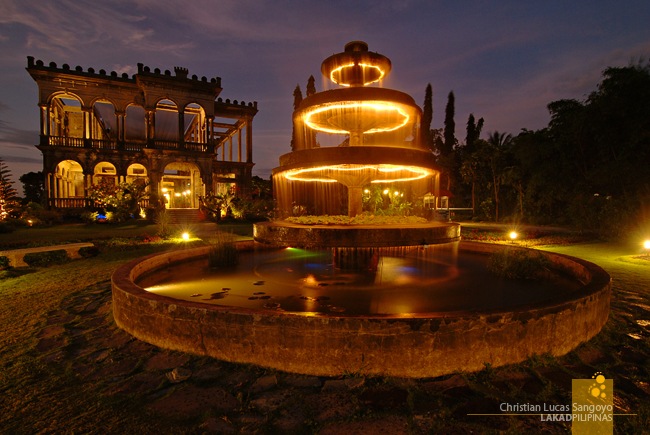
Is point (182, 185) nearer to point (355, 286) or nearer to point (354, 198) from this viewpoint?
point (354, 198)

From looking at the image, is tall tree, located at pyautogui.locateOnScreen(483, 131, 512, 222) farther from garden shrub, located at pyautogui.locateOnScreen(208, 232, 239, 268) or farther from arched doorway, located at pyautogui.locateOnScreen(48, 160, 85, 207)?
arched doorway, located at pyautogui.locateOnScreen(48, 160, 85, 207)

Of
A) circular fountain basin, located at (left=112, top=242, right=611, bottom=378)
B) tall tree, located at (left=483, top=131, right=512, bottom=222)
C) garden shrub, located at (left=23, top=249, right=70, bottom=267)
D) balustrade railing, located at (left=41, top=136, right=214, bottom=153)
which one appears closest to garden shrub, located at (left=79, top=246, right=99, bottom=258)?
garden shrub, located at (left=23, top=249, right=70, bottom=267)

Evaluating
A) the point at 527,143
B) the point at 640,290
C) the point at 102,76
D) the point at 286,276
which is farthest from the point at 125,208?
the point at 527,143

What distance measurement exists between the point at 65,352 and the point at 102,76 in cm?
3139

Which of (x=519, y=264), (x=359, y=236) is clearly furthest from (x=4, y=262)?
(x=519, y=264)

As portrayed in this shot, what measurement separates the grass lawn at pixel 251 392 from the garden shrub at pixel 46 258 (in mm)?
6097

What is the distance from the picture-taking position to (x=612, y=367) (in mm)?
3543

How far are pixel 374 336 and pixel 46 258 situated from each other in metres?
10.4

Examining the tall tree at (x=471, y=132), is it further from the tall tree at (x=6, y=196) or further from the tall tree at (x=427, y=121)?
the tall tree at (x=6, y=196)

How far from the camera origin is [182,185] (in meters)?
37.0

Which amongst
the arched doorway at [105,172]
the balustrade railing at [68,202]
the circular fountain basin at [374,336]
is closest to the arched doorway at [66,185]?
the balustrade railing at [68,202]

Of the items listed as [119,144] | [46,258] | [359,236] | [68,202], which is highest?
[119,144]

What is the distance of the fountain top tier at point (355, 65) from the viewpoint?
7.21 metres

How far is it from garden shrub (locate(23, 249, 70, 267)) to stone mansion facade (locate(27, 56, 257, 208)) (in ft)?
56.5
